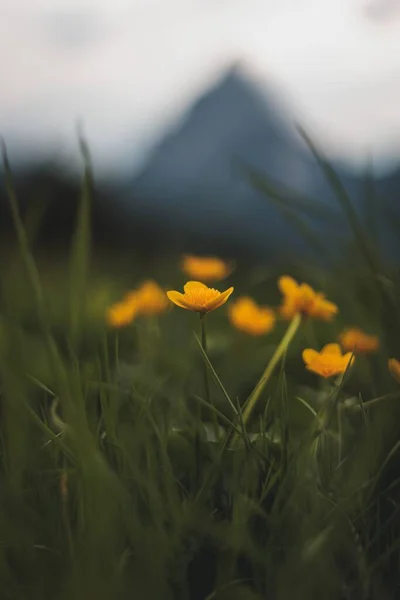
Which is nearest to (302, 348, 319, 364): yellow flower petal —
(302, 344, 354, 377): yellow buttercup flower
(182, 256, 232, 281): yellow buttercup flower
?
(302, 344, 354, 377): yellow buttercup flower

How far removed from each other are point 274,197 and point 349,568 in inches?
19.8

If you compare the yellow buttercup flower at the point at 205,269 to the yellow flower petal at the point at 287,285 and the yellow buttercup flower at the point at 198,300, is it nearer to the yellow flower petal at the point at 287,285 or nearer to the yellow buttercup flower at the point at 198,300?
the yellow flower petal at the point at 287,285

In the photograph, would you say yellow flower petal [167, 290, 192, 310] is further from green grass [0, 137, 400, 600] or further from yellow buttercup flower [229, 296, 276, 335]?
yellow buttercup flower [229, 296, 276, 335]

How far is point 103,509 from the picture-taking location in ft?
1.85

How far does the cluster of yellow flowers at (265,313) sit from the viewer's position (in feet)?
2.67

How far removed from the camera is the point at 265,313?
4.21 feet

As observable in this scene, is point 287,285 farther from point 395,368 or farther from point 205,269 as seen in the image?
point 205,269

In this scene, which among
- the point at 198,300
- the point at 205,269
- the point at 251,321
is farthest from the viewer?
the point at 205,269

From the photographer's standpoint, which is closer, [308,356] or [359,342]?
[308,356]

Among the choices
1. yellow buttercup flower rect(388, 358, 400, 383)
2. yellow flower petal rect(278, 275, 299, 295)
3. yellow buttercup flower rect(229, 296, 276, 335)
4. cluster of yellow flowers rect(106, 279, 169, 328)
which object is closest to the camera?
yellow buttercup flower rect(388, 358, 400, 383)

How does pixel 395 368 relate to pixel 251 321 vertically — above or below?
above

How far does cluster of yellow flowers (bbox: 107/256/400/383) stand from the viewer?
81cm

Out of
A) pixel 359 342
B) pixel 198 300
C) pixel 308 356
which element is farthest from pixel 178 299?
pixel 359 342

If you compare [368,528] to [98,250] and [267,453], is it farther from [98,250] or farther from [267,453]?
[98,250]
